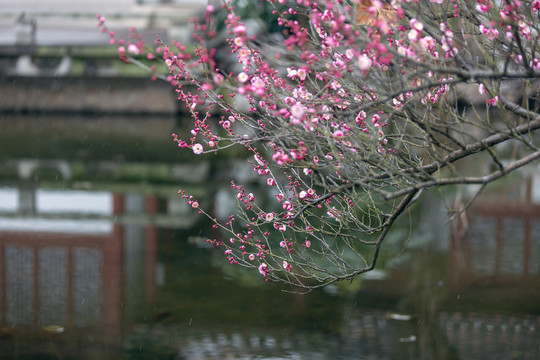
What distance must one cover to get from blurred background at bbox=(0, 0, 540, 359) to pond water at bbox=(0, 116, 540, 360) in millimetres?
16

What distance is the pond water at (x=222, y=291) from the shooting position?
4.64 meters

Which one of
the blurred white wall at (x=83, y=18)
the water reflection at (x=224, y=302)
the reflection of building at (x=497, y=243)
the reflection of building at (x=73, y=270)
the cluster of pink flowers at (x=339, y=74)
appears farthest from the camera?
the blurred white wall at (x=83, y=18)

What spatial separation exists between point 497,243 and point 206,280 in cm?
293

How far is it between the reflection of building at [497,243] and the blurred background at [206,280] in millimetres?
19

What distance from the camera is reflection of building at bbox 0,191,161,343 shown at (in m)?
5.11

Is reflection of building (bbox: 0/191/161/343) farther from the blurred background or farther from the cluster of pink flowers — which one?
the cluster of pink flowers

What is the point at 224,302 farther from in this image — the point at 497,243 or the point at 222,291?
the point at 497,243

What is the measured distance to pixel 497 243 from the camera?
23.8ft

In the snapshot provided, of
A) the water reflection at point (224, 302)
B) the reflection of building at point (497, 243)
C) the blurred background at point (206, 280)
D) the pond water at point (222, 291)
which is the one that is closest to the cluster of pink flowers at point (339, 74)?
the blurred background at point (206, 280)

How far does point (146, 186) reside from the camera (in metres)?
9.95

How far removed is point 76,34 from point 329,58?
20797 mm

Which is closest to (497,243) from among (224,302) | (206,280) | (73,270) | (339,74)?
(206,280)

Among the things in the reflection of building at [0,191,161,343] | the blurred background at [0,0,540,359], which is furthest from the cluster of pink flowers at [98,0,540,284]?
the reflection of building at [0,191,161,343]

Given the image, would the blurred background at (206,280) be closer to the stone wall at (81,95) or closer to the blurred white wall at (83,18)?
the stone wall at (81,95)
